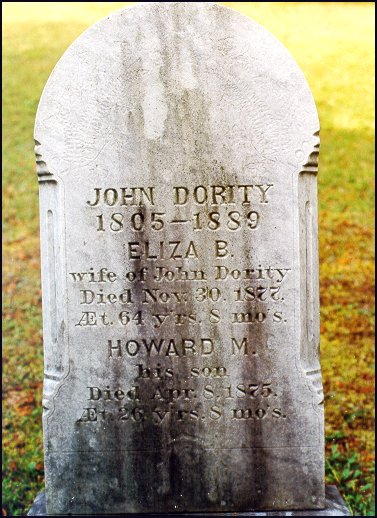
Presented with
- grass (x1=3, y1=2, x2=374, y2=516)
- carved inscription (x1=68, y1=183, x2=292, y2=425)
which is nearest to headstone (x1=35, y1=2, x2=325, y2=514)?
carved inscription (x1=68, y1=183, x2=292, y2=425)

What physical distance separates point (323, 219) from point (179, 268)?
4382mm

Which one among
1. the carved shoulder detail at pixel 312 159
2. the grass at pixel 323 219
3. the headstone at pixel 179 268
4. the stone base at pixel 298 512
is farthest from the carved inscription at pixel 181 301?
the grass at pixel 323 219

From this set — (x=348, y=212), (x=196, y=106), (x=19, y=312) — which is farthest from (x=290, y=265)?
(x=348, y=212)

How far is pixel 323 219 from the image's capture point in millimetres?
7164

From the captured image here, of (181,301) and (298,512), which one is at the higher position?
(181,301)

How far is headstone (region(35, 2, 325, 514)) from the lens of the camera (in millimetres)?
3070

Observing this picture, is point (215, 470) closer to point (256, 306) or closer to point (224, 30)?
point (256, 306)

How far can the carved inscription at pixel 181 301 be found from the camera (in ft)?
10.2

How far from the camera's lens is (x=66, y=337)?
125 inches

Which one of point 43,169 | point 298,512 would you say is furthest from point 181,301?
point 298,512

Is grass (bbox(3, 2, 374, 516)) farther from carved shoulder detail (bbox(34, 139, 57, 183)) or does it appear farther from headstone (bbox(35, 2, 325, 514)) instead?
carved shoulder detail (bbox(34, 139, 57, 183))

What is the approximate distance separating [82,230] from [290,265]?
1095 mm

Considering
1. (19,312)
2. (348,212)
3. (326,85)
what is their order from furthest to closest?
1. (326,85)
2. (348,212)
3. (19,312)

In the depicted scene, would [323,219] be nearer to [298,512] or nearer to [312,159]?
[312,159]
